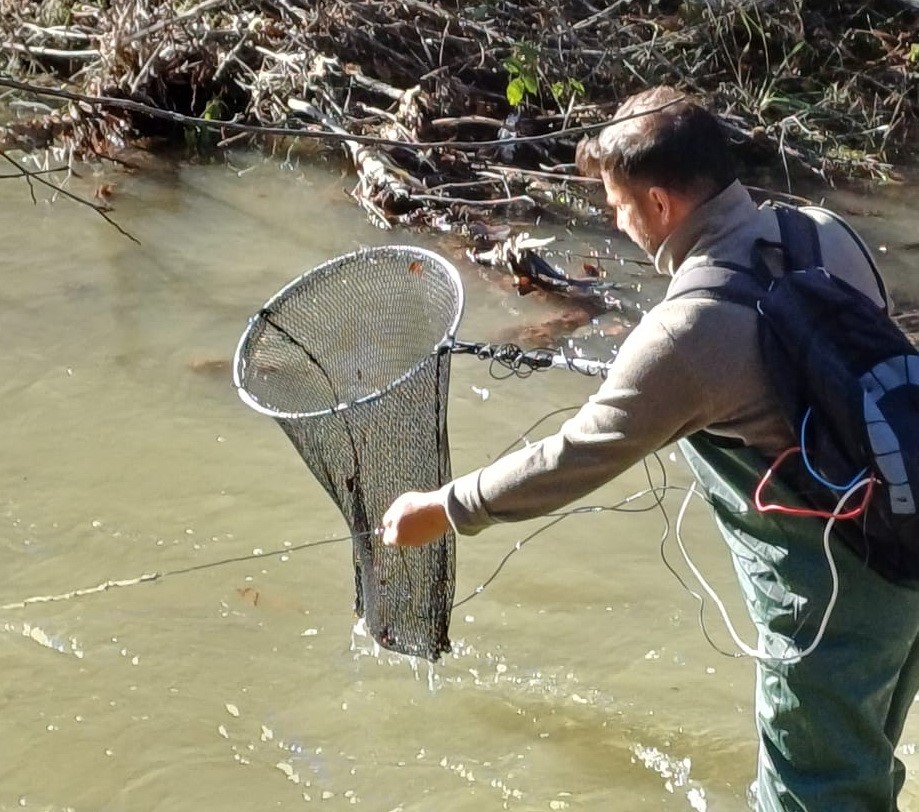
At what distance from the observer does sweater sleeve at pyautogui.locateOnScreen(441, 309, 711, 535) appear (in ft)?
6.47

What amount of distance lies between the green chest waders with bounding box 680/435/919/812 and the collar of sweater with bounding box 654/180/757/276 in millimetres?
343

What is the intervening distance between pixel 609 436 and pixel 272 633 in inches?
74.5

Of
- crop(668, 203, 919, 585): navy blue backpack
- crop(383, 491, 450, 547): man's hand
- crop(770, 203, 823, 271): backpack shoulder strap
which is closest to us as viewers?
crop(668, 203, 919, 585): navy blue backpack

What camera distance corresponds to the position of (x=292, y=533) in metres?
4.09

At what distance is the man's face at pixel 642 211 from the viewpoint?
216 centimetres

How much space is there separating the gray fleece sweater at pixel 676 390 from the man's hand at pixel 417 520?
0.10m

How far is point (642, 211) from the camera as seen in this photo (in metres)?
2.19

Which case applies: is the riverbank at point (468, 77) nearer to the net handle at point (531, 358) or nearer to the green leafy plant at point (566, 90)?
the green leafy plant at point (566, 90)

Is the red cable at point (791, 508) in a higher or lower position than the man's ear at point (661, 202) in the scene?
lower

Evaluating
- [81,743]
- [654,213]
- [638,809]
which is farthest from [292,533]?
[654,213]

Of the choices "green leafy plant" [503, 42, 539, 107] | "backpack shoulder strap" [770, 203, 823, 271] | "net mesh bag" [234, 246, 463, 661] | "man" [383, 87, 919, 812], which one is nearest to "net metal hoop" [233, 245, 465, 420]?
"net mesh bag" [234, 246, 463, 661]

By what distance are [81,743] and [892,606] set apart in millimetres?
2123

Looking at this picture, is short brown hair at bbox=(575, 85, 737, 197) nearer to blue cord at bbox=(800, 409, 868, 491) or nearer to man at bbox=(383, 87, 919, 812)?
man at bbox=(383, 87, 919, 812)

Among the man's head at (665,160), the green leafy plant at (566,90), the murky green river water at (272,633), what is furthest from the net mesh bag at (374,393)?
the green leafy plant at (566,90)
